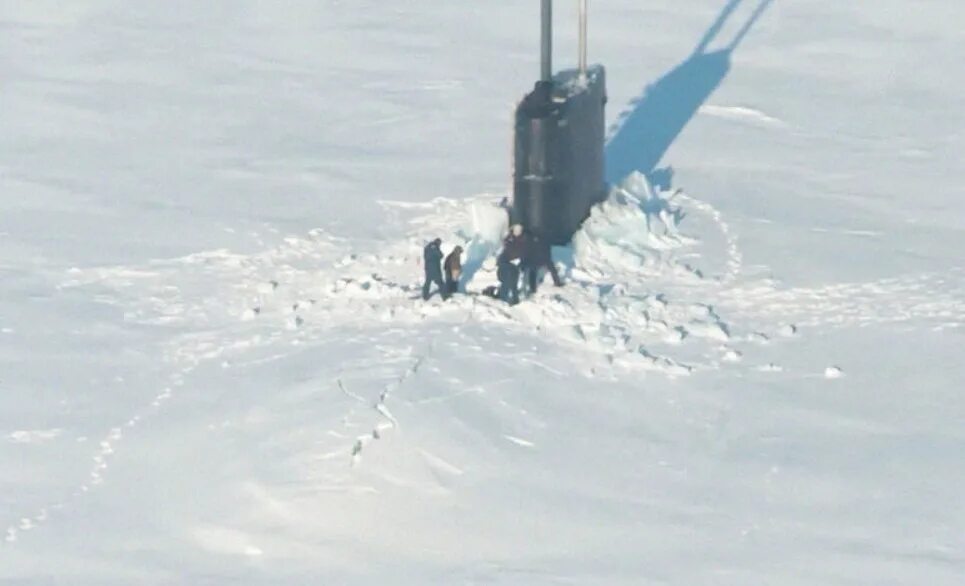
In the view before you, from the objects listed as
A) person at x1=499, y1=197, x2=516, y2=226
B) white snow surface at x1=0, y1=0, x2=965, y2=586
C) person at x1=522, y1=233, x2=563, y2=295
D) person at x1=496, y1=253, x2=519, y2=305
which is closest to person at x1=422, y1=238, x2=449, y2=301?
white snow surface at x1=0, y1=0, x2=965, y2=586

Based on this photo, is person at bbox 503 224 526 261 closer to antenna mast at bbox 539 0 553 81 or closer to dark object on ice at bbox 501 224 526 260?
dark object on ice at bbox 501 224 526 260

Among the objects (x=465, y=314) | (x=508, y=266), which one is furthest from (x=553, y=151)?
(x=465, y=314)

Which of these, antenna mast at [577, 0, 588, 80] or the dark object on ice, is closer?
the dark object on ice

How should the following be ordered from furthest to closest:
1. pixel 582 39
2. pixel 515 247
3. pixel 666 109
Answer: pixel 666 109 → pixel 582 39 → pixel 515 247

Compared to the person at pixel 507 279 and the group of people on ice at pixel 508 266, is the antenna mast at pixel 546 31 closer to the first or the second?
the group of people on ice at pixel 508 266

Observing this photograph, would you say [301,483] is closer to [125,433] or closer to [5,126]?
[125,433]

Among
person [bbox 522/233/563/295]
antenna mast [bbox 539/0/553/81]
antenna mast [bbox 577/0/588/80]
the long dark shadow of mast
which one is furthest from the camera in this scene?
the long dark shadow of mast

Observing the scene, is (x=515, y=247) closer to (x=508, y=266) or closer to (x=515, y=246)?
(x=515, y=246)

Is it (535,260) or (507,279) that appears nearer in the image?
(507,279)

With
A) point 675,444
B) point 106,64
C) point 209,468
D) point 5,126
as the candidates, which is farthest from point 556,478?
point 106,64
